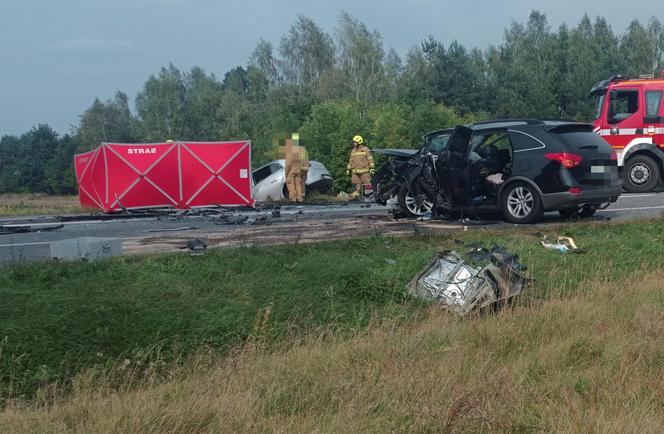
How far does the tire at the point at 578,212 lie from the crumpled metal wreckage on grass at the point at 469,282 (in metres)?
3.86

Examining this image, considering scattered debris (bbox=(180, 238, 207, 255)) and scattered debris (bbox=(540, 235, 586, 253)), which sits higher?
scattered debris (bbox=(180, 238, 207, 255))

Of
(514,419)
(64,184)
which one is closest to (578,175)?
(514,419)

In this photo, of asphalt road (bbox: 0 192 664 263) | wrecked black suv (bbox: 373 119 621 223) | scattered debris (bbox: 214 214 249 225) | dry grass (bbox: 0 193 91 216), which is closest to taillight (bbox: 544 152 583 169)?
wrecked black suv (bbox: 373 119 621 223)

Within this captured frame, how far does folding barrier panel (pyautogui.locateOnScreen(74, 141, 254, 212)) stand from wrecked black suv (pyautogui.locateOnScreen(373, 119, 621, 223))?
21.5 feet

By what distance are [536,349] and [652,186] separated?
12503 mm

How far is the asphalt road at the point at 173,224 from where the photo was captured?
10.4 m

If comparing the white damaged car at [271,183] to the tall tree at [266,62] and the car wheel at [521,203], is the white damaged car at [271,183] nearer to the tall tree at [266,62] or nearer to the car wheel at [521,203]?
the car wheel at [521,203]

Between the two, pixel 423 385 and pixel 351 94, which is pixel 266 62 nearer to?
pixel 351 94

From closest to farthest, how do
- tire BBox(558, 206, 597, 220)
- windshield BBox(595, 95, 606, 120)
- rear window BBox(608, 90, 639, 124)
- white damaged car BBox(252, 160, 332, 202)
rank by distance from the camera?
tire BBox(558, 206, 597, 220) → rear window BBox(608, 90, 639, 124) → windshield BBox(595, 95, 606, 120) → white damaged car BBox(252, 160, 332, 202)

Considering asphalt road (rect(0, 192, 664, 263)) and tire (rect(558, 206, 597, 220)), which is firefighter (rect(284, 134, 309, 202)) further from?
tire (rect(558, 206, 597, 220))

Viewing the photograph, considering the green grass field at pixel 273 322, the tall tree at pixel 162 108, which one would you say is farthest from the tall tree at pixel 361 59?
the green grass field at pixel 273 322

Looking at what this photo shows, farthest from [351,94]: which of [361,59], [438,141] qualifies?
[438,141]

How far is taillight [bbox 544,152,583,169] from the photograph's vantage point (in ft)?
34.6

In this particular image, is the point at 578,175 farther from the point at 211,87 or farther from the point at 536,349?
the point at 211,87
